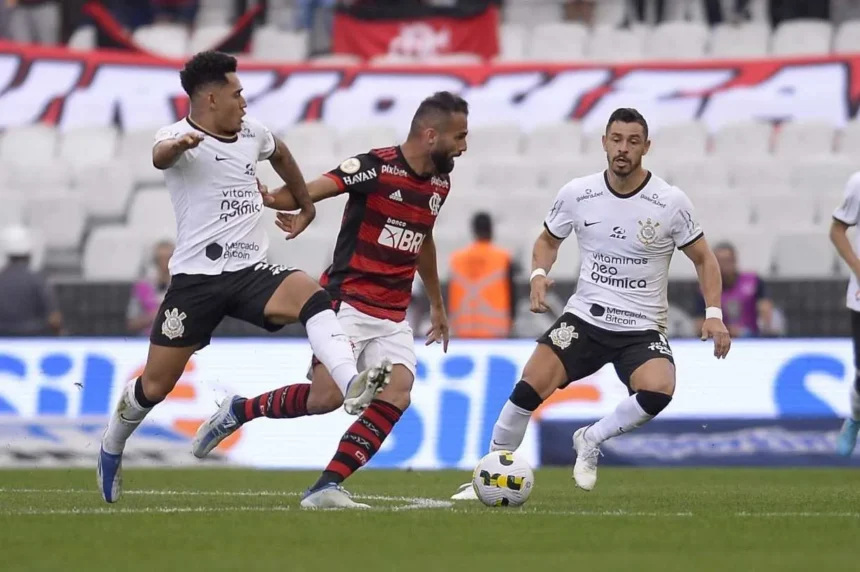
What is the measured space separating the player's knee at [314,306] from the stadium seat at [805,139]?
12.9 meters

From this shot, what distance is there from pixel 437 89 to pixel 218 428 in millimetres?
13351

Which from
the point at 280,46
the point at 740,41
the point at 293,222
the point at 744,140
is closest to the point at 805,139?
the point at 744,140

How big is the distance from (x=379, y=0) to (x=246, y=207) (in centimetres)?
1550

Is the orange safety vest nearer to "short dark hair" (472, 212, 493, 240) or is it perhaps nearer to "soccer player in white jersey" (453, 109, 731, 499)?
"short dark hair" (472, 212, 493, 240)

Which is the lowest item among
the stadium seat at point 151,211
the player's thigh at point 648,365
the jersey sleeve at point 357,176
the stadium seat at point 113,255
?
the stadium seat at point 113,255

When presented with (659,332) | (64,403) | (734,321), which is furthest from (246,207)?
(734,321)

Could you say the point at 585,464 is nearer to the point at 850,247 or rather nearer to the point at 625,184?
the point at 625,184

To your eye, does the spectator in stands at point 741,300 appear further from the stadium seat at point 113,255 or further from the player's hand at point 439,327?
the stadium seat at point 113,255

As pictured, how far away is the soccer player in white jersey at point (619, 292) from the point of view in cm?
1020

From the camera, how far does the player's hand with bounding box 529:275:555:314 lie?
980 cm

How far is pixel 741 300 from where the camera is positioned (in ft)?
54.3

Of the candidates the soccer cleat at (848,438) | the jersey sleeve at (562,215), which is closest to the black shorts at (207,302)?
the jersey sleeve at (562,215)

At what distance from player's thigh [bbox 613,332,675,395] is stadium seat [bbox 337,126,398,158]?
1157cm

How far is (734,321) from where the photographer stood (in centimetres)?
1659
